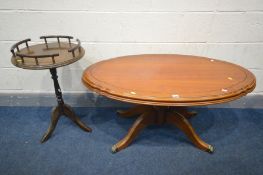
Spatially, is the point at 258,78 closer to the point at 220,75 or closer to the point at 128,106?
the point at 220,75

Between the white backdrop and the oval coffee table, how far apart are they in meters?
0.21

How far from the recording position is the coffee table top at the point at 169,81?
1269 mm

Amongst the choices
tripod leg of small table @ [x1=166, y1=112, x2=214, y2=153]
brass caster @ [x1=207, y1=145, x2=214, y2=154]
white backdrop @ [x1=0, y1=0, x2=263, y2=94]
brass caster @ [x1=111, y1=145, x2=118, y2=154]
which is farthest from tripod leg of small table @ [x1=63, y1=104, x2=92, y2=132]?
brass caster @ [x1=207, y1=145, x2=214, y2=154]

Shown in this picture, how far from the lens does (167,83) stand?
1.40 meters

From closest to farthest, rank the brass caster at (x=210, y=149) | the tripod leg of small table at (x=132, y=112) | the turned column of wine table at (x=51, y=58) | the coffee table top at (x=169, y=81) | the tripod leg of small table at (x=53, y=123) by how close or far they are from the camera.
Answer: the coffee table top at (x=169, y=81)
the turned column of wine table at (x=51, y=58)
the brass caster at (x=210, y=149)
the tripod leg of small table at (x=53, y=123)
the tripod leg of small table at (x=132, y=112)

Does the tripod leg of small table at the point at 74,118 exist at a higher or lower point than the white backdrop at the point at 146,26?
lower

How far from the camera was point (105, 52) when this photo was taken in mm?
2047

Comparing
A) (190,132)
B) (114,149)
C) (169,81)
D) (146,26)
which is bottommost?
(114,149)

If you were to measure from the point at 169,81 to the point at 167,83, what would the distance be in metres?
0.03

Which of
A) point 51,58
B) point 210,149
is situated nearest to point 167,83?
point 210,149

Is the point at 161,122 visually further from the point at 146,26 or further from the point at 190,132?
the point at 146,26

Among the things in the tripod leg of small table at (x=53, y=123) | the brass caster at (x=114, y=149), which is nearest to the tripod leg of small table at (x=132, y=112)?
the brass caster at (x=114, y=149)

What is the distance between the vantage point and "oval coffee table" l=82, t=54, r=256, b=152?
1.27 metres

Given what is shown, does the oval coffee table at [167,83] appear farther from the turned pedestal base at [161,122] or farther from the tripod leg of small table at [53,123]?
the tripod leg of small table at [53,123]
